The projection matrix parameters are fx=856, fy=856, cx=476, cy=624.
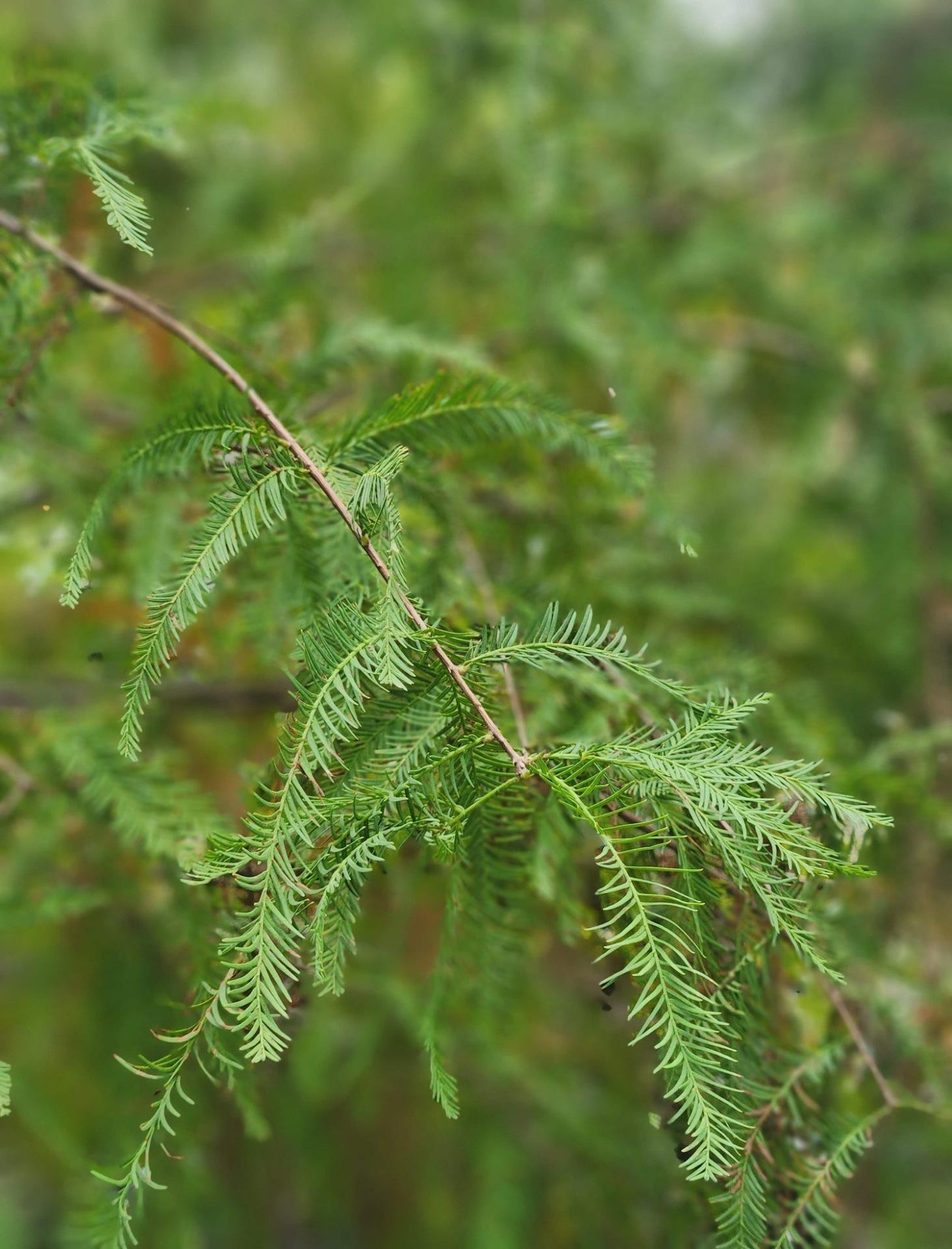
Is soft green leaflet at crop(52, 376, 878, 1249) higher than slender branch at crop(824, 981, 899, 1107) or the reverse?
higher

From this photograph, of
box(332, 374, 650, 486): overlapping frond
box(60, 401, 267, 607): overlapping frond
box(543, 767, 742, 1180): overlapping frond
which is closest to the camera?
box(543, 767, 742, 1180): overlapping frond

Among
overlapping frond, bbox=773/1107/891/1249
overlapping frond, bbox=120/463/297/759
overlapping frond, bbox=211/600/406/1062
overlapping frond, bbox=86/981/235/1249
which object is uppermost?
overlapping frond, bbox=120/463/297/759

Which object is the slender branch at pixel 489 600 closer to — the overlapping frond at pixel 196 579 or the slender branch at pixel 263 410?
the slender branch at pixel 263 410

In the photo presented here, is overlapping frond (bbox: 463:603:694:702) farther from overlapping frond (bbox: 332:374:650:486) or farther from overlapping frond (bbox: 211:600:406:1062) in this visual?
overlapping frond (bbox: 332:374:650:486)

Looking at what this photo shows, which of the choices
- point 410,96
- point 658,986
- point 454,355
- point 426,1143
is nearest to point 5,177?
point 454,355

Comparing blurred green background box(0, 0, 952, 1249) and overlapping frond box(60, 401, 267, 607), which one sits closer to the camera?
overlapping frond box(60, 401, 267, 607)

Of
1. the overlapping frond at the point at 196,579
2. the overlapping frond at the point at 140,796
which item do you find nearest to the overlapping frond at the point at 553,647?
the overlapping frond at the point at 196,579

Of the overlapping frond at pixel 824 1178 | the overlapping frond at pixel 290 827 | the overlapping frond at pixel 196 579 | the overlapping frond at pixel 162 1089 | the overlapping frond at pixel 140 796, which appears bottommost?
the overlapping frond at pixel 824 1178

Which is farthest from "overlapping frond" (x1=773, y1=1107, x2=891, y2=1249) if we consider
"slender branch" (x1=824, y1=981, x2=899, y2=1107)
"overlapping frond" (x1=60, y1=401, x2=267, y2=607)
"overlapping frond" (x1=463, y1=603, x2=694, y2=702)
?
"overlapping frond" (x1=60, y1=401, x2=267, y2=607)
